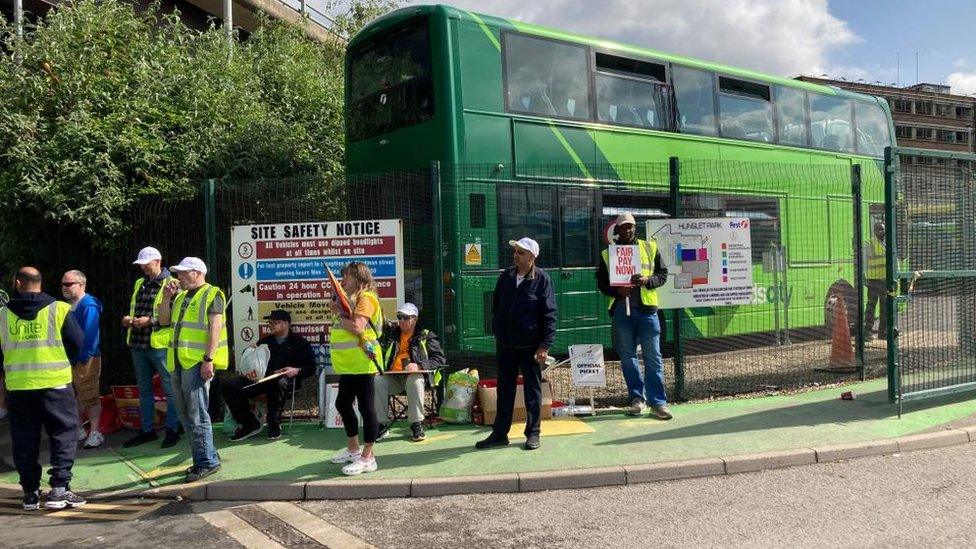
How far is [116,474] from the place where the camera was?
233 inches

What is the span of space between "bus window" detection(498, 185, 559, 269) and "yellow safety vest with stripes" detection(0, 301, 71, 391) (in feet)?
15.1

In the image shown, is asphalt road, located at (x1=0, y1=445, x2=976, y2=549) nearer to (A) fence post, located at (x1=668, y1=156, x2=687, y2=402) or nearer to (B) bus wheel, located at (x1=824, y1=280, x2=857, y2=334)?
(A) fence post, located at (x1=668, y1=156, x2=687, y2=402)

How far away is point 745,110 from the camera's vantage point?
35.1 ft

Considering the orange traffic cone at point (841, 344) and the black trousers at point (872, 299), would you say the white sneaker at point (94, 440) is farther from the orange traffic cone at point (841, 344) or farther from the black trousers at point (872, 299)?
the black trousers at point (872, 299)

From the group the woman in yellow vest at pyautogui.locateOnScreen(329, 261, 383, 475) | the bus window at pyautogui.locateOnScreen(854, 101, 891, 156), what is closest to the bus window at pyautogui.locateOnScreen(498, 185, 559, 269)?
the woman in yellow vest at pyautogui.locateOnScreen(329, 261, 383, 475)

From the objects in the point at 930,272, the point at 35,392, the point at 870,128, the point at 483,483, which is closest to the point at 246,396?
the point at 35,392

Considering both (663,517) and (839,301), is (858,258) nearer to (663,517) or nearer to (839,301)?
(839,301)

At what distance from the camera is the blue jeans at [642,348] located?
683cm

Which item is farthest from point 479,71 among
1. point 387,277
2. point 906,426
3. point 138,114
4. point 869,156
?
point 869,156

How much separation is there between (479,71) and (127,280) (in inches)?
210

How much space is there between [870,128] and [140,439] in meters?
12.9

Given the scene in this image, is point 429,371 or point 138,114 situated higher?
point 138,114

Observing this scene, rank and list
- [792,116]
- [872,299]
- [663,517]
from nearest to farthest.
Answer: [663,517] < [872,299] < [792,116]

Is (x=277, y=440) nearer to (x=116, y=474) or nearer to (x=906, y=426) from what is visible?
(x=116, y=474)
